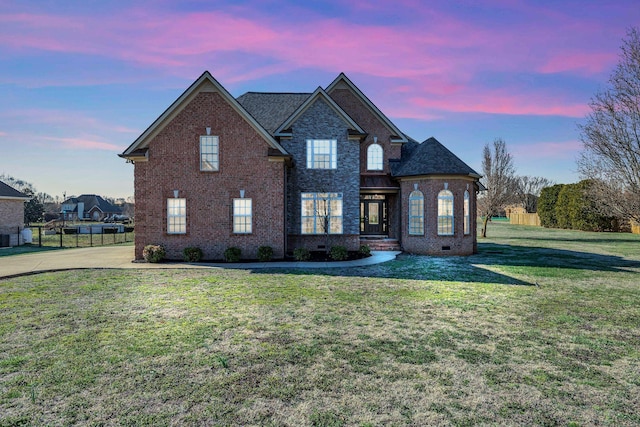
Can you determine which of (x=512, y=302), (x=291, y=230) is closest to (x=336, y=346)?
(x=512, y=302)

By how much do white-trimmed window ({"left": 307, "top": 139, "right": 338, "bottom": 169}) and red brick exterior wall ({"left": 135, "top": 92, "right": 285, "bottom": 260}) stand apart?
276cm

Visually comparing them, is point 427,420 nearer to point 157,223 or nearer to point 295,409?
point 295,409

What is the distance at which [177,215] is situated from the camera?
18.2m

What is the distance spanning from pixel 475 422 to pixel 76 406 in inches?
191

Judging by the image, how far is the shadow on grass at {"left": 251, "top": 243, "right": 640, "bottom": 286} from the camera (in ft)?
45.8

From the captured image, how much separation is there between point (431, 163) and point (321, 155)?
252 inches

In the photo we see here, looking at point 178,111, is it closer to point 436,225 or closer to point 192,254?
point 192,254

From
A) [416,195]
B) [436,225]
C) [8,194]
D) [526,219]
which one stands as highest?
[8,194]

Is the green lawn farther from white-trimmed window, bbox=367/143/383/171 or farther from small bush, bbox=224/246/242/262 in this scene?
white-trimmed window, bbox=367/143/383/171

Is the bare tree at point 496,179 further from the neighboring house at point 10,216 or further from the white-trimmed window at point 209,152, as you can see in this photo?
the neighboring house at point 10,216

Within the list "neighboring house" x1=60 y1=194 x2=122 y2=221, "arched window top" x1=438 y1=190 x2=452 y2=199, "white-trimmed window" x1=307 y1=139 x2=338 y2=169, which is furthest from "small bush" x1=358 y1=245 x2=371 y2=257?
"neighboring house" x1=60 y1=194 x2=122 y2=221

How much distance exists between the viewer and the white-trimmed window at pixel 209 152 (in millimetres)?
18219

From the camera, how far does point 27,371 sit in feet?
18.2

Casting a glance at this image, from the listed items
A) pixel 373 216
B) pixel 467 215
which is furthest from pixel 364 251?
pixel 467 215
